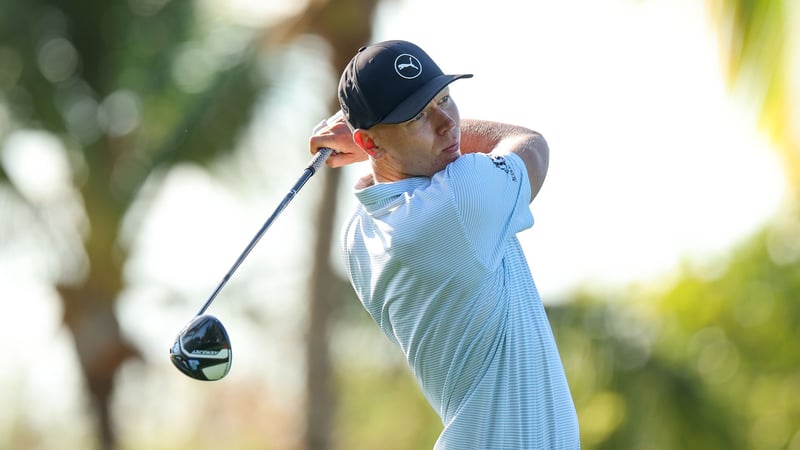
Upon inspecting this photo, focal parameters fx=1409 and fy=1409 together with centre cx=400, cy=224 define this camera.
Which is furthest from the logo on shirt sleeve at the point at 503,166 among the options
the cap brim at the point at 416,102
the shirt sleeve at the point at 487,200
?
the cap brim at the point at 416,102

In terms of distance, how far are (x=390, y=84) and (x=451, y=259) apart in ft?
1.70

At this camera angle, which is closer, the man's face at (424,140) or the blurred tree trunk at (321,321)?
the man's face at (424,140)

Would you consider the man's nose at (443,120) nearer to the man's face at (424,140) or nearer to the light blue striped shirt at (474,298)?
the man's face at (424,140)

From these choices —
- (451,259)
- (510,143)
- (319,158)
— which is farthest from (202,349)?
(510,143)

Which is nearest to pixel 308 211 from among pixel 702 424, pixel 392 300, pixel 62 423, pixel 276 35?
pixel 276 35

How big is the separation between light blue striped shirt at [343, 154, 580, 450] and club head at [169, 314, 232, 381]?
0.52m

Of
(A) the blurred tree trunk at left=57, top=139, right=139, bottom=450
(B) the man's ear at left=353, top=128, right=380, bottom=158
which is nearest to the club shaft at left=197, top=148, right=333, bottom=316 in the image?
(B) the man's ear at left=353, top=128, right=380, bottom=158

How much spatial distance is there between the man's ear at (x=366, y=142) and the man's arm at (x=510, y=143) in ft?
1.20

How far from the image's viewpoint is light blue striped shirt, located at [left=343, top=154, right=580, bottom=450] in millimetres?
3799

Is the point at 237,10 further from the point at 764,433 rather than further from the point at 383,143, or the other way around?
the point at 383,143

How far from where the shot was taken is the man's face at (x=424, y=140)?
393cm

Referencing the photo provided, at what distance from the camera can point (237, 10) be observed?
14.1 m

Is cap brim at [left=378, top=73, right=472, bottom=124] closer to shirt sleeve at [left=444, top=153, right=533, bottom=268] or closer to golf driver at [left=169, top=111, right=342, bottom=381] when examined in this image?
shirt sleeve at [left=444, top=153, right=533, bottom=268]

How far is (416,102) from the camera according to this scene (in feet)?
12.7
